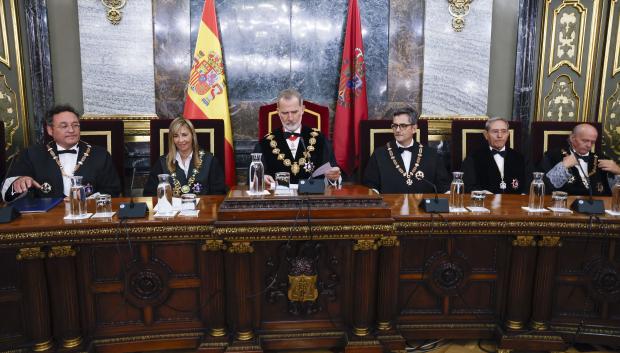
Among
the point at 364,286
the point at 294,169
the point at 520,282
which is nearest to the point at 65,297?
the point at 364,286

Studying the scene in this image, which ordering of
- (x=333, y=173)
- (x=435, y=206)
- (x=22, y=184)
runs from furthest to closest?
(x=333, y=173) < (x=22, y=184) < (x=435, y=206)

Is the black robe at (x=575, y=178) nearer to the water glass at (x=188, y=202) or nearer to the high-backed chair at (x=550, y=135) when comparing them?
the high-backed chair at (x=550, y=135)

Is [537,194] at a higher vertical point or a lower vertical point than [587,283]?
higher

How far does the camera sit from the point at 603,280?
87.7 inches

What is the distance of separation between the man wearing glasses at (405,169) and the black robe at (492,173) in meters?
0.29

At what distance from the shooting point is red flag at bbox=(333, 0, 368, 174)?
4098 millimetres

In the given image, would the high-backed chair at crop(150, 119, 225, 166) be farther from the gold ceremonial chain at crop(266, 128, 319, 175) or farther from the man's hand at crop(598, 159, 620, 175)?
the man's hand at crop(598, 159, 620, 175)

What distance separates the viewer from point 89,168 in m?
2.94

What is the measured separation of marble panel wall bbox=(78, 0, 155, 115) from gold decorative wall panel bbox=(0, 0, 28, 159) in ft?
1.74

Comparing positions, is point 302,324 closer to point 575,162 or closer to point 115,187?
point 115,187

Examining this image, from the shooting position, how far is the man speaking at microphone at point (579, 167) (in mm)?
3211

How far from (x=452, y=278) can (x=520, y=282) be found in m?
0.34

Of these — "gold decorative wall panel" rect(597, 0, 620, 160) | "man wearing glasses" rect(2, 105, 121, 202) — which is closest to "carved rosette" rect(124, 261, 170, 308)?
"man wearing glasses" rect(2, 105, 121, 202)

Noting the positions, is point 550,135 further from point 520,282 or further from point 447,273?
point 447,273
